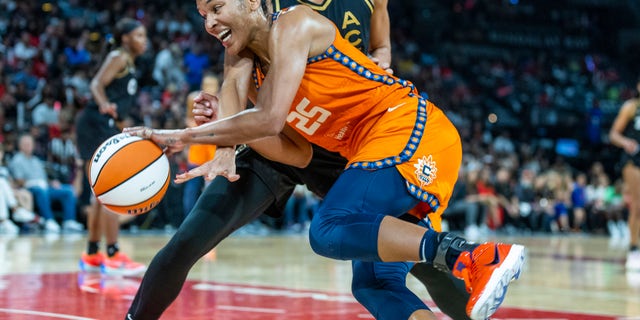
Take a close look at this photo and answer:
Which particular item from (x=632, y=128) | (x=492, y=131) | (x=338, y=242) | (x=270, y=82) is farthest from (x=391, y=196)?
(x=492, y=131)

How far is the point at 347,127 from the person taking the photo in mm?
3172

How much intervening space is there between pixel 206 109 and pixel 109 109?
3.40 metres

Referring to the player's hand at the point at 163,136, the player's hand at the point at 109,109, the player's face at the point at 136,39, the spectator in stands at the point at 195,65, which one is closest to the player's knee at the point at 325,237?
the player's hand at the point at 163,136

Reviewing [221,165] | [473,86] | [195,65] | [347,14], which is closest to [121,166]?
[221,165]

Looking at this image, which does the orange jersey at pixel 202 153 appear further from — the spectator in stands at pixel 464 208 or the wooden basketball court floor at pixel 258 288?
the spectator in stands at pixel 464 208

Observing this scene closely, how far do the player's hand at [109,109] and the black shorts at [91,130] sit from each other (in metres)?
0.06

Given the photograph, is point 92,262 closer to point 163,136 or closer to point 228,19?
point 163,136

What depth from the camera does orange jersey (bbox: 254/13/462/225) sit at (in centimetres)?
295

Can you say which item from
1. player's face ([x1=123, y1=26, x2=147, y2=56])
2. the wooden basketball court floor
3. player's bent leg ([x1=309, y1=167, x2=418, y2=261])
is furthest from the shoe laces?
player's face ([x1=123, y1=26, x2=147, y2=56])

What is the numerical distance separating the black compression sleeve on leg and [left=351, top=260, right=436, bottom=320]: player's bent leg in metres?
0.59

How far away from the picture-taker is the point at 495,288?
254 cm

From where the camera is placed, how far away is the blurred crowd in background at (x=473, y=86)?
42.8 feet

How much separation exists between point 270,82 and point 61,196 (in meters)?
9.40

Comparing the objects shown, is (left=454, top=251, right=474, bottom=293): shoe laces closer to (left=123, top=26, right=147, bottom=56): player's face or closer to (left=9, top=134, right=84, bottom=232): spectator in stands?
(left=123, top=26, right=147, bottom=56): player's face
